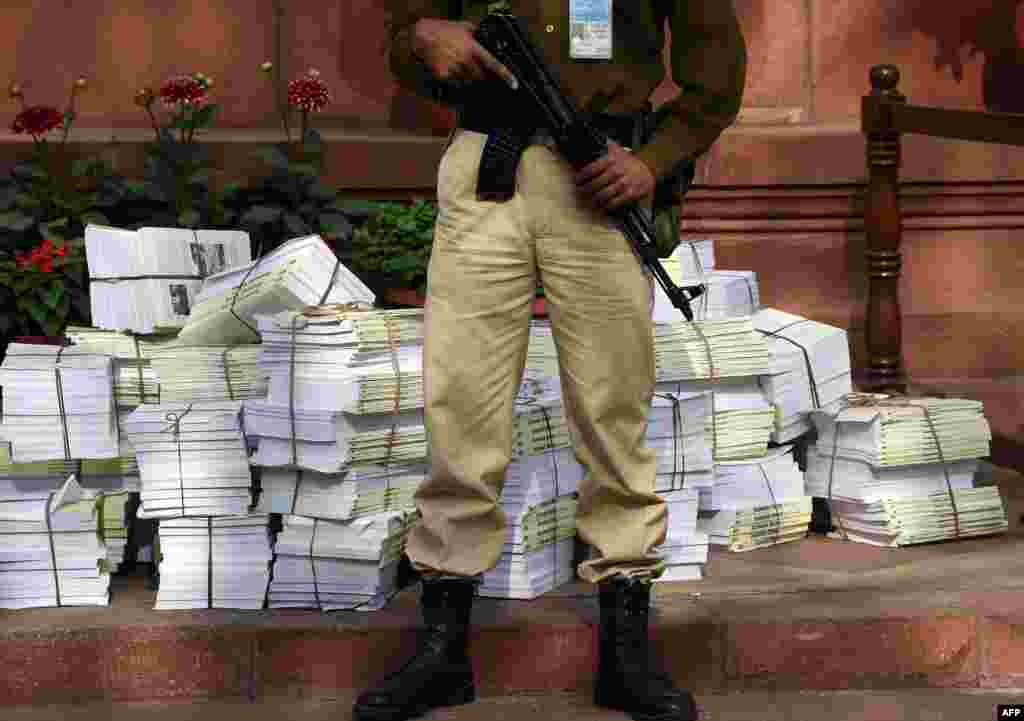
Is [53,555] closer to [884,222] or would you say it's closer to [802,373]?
[802,373]

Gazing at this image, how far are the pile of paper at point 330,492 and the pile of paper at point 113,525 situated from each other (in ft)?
1.56

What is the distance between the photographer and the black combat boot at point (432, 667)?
4.59 metres

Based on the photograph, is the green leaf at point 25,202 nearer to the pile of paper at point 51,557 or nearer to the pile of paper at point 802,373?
the pile of paper at point 51,557

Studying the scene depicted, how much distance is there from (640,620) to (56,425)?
196cm

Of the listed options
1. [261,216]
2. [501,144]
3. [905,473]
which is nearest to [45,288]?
[261,216]

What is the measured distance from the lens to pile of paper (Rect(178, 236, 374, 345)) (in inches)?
223

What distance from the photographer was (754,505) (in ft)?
19.2

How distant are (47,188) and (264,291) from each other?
140 centimetres

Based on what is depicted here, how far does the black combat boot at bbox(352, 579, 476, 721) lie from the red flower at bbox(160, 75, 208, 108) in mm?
2693

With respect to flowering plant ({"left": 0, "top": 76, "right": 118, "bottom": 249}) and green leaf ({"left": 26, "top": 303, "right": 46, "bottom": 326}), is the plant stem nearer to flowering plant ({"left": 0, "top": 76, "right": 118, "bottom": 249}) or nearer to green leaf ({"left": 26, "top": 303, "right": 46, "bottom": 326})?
flowering plant ({"left": 0, "top": 76, "right": 118, "bottom": 249})

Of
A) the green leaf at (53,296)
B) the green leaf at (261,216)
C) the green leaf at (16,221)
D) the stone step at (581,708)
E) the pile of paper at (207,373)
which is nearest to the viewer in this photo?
the stone step at (581,708)

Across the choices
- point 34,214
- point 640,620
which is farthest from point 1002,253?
point 34,214

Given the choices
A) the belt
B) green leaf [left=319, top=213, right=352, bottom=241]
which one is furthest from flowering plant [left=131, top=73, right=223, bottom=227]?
the belt

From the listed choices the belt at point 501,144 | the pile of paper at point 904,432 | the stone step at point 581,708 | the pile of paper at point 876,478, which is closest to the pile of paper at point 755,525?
the pile of paper at point 876,478
